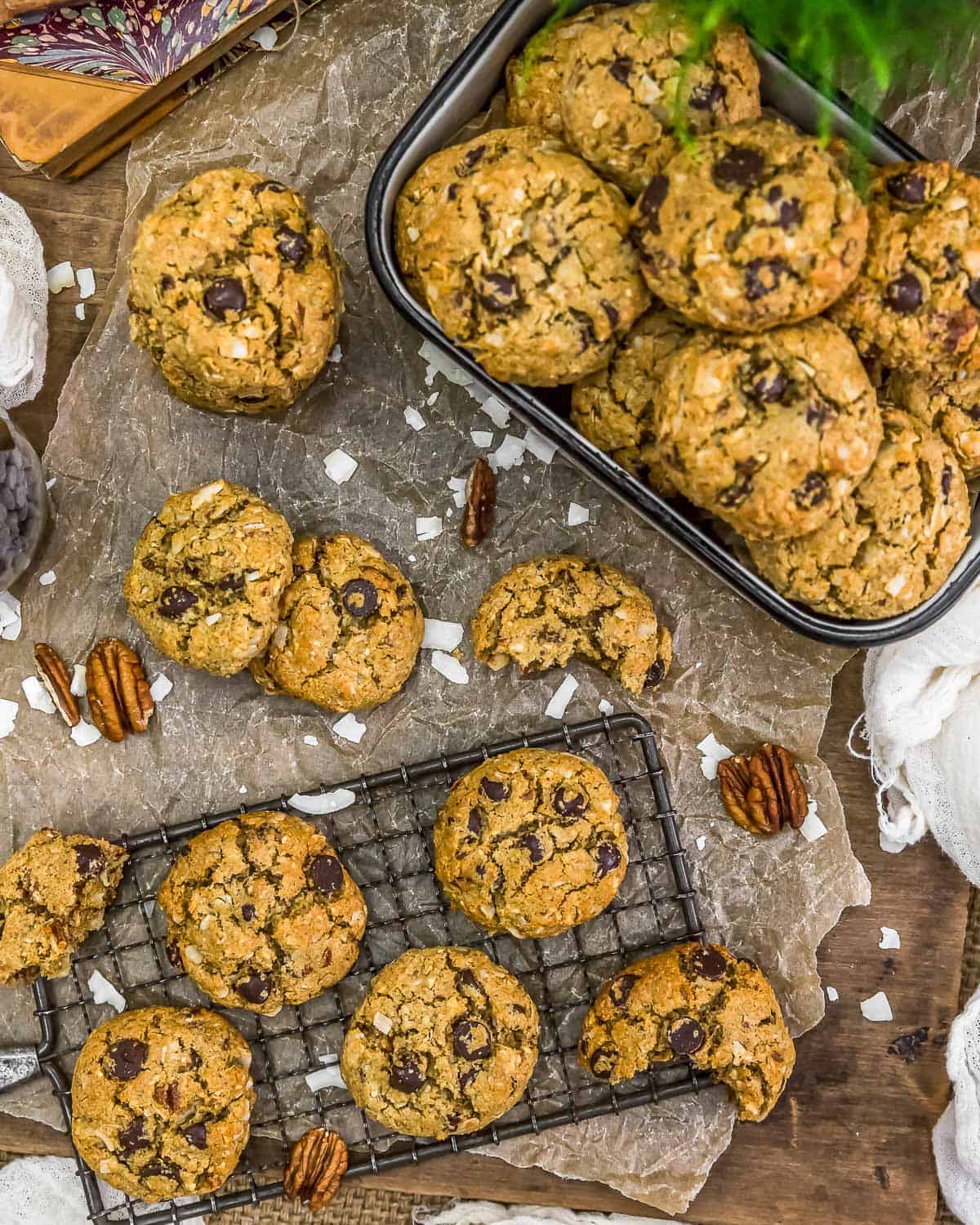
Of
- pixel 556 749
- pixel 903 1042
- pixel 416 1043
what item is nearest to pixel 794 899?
pixel 903 1042

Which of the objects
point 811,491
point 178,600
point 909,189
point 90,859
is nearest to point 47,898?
point 90,859

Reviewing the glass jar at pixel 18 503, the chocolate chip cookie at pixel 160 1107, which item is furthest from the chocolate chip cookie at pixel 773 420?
the chocolate chip cookie at pixel 160 1107

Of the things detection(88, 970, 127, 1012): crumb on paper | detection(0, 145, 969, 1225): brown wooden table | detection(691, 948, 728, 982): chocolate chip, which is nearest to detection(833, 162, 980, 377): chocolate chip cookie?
detection(0, 145, 969, 1225): brown wooden table

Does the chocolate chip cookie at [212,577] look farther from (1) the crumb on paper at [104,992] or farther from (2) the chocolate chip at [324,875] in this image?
(1) the crumb on paper at [104,992]

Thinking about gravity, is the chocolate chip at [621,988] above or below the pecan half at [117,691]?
below

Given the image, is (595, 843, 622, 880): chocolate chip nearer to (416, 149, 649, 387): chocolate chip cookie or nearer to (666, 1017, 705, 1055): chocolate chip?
(666, 1017, 705, 1055): chocolate chip
